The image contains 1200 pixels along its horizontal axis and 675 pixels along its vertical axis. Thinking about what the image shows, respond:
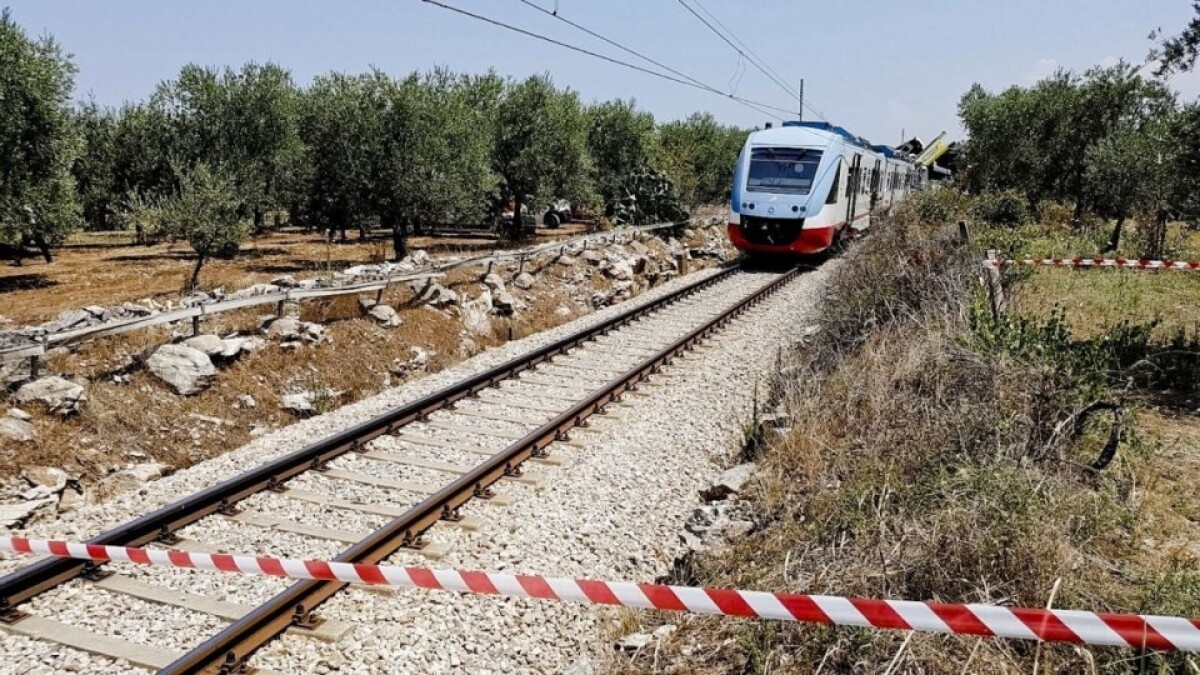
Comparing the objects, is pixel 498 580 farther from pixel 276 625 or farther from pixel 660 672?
pixel 276 625

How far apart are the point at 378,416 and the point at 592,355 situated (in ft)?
13.3

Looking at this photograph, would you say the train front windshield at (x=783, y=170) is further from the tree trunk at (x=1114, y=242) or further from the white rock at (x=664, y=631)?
the white rock at (x=664, y=631)

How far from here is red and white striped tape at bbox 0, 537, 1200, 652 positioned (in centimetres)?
268

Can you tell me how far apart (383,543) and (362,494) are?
1.11m

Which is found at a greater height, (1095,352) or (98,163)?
(98,163)

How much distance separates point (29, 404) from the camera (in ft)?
22.5

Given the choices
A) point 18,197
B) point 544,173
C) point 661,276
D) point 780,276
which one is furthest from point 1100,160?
point 18,197

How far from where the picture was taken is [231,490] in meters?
5.97

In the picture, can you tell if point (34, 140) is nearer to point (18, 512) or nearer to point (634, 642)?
point (18, 512)

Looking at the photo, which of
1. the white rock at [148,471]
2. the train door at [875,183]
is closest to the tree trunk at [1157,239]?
the train door at [875,183]

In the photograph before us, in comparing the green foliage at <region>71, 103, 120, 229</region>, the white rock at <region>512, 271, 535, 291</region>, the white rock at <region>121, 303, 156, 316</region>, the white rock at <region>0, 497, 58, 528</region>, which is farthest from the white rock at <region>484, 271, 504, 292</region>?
the green foliage at <region>71, 103, 120, 229</region>

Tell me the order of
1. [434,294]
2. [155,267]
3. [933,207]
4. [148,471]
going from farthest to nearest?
[155,267] → [933,207] → [434,294] → [148,471]

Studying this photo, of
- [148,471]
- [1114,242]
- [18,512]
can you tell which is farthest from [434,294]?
[1114,242]

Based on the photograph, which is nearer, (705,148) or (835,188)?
(835,188)
